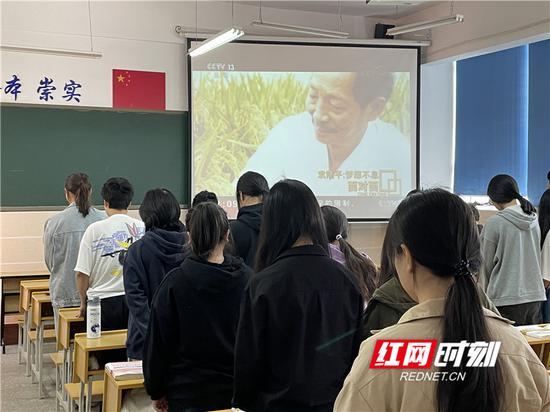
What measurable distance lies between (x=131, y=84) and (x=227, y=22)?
1331mm

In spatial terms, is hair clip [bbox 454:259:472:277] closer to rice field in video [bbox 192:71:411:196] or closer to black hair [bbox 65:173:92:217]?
black hair [bbox 65:173:92:217]

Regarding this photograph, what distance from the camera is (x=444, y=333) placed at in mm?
1086

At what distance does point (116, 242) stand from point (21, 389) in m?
1.84

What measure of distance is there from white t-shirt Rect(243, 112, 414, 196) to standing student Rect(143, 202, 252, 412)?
4.61 meters

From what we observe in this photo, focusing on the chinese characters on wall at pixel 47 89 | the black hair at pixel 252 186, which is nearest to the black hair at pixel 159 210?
the black hair at pixel 252 186

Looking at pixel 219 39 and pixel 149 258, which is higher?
pixel 219 39

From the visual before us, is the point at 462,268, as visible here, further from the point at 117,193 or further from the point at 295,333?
the point at 117,193

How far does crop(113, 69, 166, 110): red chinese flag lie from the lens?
6.52m

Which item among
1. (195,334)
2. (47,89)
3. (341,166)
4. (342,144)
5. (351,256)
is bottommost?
(195,334)

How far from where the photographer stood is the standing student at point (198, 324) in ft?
7.51

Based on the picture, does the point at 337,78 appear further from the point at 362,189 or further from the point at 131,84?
the point at 131,84

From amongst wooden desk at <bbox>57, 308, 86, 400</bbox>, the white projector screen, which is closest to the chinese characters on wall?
the white projector screen

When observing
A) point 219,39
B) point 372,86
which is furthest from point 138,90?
point 372,86

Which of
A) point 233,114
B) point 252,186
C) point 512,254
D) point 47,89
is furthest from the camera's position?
point 233,114
